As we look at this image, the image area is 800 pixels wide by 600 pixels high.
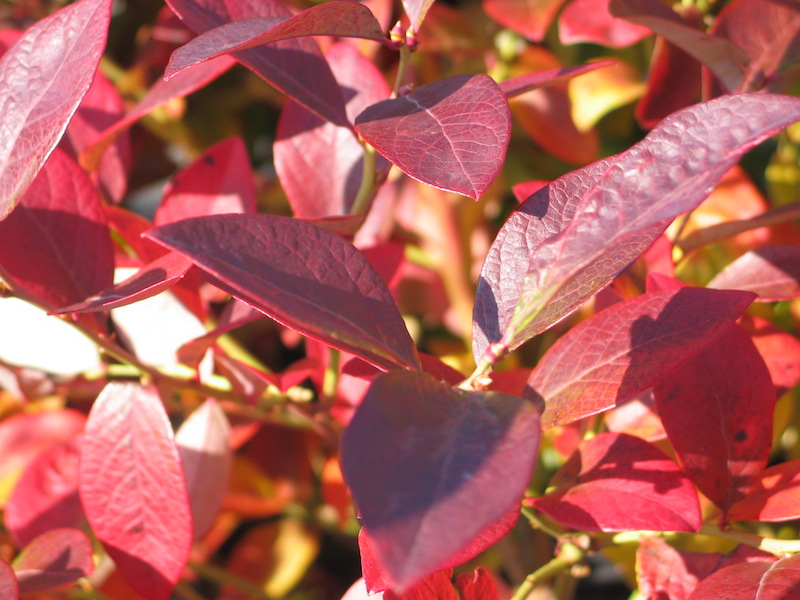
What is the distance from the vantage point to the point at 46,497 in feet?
2.18

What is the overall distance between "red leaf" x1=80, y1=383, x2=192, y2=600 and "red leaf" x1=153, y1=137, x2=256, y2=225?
0.16 meters

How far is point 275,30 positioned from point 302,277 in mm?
131

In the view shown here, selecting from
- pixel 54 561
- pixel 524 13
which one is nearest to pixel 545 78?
pixel 524 13

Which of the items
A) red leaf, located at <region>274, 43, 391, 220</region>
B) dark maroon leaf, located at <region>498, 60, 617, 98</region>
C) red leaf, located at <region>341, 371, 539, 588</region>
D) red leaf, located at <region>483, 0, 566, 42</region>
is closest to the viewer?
red leaf, located at <region>341, 371, 539, 588</region>

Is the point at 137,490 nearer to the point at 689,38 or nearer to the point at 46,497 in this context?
the point at 46,497

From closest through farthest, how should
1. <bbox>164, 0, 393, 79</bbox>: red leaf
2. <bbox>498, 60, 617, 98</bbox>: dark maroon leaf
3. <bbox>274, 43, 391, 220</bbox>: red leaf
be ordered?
1. <bbox>164, 0, 393, 79</bbox>: red leaf
2. <bbox>498, 60, 617, 98</bbox>: dark maroon leaf
3. <bbox>274, 43, 391, 220</bbox>: red leaf

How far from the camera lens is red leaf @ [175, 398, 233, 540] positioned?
67 cm

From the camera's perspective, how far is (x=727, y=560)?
0.49m

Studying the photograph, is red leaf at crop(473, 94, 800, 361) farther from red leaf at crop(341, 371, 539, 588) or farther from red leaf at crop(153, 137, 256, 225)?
red leaf at crop(153, 137, 256, 225)

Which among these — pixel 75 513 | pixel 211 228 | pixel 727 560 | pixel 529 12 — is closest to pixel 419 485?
pixel 211 228

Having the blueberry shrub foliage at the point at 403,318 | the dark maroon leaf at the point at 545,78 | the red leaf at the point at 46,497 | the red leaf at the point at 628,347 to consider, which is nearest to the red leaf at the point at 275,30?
the blueberry shrub foliage at the point at 403,318

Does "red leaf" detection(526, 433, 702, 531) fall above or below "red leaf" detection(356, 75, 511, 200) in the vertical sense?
below

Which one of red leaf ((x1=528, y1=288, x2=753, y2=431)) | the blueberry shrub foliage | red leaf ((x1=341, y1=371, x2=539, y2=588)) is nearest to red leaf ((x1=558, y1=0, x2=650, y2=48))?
the blueberry shrub foliage

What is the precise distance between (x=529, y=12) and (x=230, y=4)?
15.3 inches
